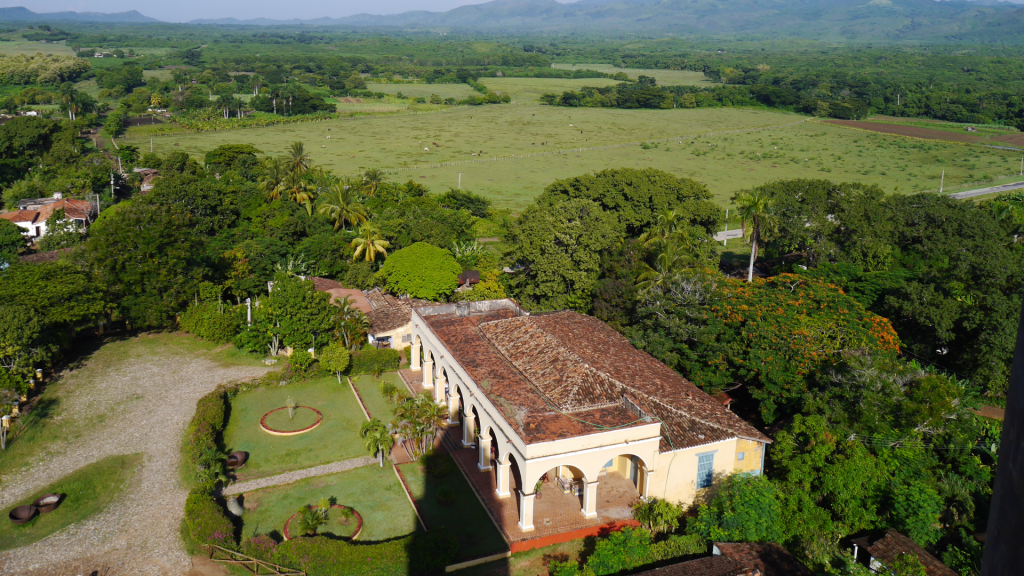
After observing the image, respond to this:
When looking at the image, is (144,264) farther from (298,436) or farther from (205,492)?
(205,492)

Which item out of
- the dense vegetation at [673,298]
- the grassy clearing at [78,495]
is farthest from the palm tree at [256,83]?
the grassy clearing at [78,495]

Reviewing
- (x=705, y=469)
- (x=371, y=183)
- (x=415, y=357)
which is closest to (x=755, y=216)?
(x=705, y=469)

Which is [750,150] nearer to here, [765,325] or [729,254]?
[729,254]

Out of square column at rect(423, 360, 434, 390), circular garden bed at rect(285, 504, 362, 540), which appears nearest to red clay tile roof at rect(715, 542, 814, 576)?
circular garden bed at rect(285, 504, 362, 540)

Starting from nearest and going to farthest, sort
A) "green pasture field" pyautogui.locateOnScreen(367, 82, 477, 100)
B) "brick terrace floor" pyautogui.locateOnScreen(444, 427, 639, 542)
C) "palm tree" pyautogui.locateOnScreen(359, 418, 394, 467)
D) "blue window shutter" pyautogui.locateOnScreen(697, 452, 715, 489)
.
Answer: "brick terrace floor" pyautogui.locateOnScreen(444, 427, 639, 542) < "blue window shutter" pyautogui.locateOnScreen(697, 452, 715, 489) < "palm tree" pyautogui.locateOnScreen(359, 418, 394, 467) < "green pasture field" pyautogui.locateOnScreen(367, 82, 477, 100)

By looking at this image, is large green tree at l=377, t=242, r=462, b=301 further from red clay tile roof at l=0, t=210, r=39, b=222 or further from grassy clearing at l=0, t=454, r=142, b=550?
red clay tile roof at l=0, t=210, r=39, b=222
